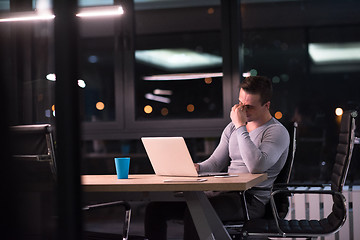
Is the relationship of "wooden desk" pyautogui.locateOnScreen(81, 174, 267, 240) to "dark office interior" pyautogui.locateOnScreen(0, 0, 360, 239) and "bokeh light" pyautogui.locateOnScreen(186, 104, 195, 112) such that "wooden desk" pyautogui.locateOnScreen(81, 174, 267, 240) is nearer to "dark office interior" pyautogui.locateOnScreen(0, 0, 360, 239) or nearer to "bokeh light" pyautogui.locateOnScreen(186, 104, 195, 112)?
"dark office interior" pyautogui.locateOnScreen(0, 0, 360, 239)

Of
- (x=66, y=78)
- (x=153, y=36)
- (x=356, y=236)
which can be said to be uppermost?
(x=153, y=36)

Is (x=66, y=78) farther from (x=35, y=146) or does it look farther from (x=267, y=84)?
(x=267, y=84)

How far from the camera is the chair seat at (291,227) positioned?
271 centimetres

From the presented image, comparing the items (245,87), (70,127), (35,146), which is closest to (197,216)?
(35,146)

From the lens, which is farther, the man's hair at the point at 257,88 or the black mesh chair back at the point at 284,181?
the man's hair at the point at 257,88

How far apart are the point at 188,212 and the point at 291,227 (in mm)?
538

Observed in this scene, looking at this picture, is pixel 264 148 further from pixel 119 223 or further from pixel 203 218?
pixel 119 223

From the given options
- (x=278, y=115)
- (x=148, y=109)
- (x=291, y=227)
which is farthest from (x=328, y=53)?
(x=291, y=227)

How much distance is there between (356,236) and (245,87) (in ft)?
5.72

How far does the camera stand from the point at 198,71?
17.1 feet

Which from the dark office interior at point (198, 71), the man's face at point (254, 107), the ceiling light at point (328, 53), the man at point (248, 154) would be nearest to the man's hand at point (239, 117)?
the man at point (248, 154)

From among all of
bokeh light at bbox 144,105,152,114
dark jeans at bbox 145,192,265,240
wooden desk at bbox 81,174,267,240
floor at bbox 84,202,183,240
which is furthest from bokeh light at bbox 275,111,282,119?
wooden desk at bbox 81,174,267,240

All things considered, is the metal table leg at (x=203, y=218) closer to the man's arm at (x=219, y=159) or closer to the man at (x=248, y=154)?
the man at (x=248, y=154)

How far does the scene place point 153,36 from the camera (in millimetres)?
5488
